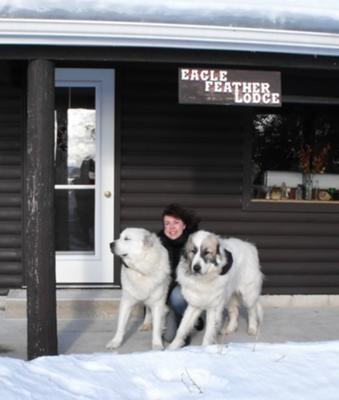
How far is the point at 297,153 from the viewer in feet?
23.7

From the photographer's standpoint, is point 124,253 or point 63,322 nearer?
point 124,253

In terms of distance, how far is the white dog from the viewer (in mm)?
5070

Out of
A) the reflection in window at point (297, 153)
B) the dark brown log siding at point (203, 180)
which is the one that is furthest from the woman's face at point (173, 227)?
the reflection in window at point (297, 153)

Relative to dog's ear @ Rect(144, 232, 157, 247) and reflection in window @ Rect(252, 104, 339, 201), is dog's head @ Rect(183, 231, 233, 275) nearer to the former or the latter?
dog's ear @ Rect(144, 232, 157, 247)

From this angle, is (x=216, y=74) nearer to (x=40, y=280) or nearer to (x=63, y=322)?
(x=40, y=280)

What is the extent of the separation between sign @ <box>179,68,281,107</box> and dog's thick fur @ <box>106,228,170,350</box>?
1231 millimetres

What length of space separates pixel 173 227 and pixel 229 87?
1.43 metres

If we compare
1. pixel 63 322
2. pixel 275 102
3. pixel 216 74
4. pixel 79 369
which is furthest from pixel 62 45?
pixel 63 322

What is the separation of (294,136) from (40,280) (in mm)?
3664

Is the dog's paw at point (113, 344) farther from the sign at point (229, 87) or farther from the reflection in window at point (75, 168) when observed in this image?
the sign at point (229, 87)

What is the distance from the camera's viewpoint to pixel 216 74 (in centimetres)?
483

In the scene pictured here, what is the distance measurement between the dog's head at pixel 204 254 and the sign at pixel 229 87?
3.57ft

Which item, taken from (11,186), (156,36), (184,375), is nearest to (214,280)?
(184,375)

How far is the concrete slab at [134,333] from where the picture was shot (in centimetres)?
552
